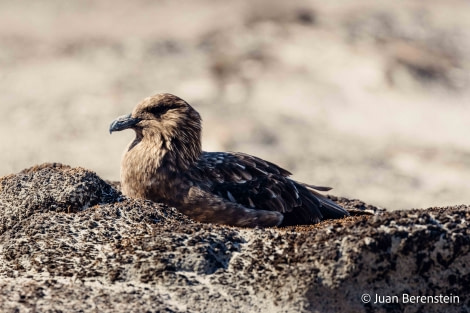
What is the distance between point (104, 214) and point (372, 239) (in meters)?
2.11

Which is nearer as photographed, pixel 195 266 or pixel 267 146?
pixel 195 266

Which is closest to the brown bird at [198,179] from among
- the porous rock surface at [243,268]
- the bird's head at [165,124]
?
the bird's head at [165,124]

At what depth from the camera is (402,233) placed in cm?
580

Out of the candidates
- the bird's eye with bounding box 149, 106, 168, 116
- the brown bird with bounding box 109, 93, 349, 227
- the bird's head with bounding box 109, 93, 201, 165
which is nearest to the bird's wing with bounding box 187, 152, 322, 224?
the brown bird with bounding box 109, 93, 349, 227

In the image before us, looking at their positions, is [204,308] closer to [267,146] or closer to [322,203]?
[322,203]

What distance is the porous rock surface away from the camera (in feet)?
18.6

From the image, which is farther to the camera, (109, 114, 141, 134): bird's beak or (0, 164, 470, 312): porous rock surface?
(109, 114, 141, 134): bird's beak

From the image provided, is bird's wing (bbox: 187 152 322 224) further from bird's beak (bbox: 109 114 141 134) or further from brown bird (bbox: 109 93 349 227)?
bird's beak (bbox: 109 114 141 134)

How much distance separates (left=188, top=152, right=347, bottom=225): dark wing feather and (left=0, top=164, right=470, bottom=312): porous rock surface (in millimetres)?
2064

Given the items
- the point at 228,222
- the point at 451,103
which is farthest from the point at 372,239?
the point at 451,103

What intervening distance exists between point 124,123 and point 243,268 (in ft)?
11.1

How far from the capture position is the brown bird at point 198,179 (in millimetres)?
8336

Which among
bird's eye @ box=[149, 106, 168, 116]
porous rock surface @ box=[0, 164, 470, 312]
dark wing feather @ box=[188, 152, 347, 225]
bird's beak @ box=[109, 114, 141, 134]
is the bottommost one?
porous rock surface @ box=[0, 164, 470, 312]

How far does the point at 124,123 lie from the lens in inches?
352
